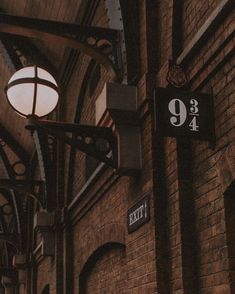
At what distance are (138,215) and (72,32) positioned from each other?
7.13ft

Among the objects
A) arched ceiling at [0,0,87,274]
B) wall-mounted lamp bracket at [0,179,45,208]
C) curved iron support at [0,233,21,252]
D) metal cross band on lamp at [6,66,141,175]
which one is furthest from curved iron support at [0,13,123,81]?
curved iron support at [0,233,21,252]

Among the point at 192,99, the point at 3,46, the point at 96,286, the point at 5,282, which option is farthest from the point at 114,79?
the point at 5,282

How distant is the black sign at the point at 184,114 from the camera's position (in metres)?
4.07

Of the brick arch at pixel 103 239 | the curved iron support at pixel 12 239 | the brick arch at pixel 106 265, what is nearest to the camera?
the brick arch at pixel 103 239

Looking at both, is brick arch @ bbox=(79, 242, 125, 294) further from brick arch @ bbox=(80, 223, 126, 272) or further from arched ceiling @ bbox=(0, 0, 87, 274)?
arched ceiling @ bbox=(0, 0, 87, 274)

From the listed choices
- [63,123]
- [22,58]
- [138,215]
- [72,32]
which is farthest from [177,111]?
[22,58]

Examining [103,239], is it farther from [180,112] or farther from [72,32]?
[180,112]

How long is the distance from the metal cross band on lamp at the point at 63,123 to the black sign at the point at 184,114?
112 centimetres

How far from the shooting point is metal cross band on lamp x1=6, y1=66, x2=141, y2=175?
5020mm

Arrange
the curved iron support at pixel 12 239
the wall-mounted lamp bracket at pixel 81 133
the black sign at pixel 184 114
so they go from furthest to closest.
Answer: the curved iron support at pixel 12 239 → the wall-mounted lamp bracket at pixel 81 133 → the black sign at pixel 184 114

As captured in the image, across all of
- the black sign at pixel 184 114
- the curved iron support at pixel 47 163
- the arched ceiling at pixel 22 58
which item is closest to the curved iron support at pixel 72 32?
the black sign at pixel 184 114

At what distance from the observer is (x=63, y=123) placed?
5242mm

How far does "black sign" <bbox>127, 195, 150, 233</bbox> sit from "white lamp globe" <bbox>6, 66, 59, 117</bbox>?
1.18 meters

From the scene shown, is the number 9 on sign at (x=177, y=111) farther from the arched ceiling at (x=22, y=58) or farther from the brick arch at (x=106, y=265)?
the arched ceiling at (x=22, y=58)
